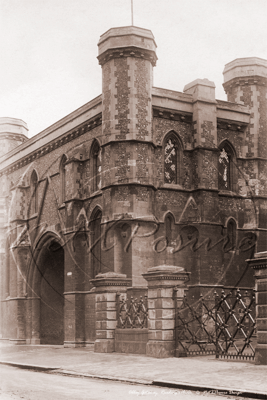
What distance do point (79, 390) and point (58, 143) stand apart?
825 inches

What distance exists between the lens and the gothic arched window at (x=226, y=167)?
2695 cm

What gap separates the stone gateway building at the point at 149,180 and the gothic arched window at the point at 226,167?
48 millimetres

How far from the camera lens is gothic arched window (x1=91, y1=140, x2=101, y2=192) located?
26.5 m

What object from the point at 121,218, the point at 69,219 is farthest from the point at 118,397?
the point at 69,219

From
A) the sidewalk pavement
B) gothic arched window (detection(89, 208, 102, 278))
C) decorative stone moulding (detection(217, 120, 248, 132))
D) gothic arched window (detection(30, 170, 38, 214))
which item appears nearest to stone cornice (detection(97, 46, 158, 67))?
decorative stone moulding (detection(217, 120, 248, 132))

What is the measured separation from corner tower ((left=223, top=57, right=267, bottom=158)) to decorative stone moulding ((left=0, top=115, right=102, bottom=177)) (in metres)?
7.05

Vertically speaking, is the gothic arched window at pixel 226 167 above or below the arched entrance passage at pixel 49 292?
above

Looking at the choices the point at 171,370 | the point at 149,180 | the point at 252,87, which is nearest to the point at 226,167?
the point at 252,87

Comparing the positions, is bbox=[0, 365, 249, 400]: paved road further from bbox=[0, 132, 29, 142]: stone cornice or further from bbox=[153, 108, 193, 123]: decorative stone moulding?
bbox=[0, 132, 29, 142]: stone cornice

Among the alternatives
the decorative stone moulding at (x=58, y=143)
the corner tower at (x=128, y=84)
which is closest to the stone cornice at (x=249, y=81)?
the corner tower at (x=128, y=84)

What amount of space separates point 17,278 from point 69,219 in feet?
24.3

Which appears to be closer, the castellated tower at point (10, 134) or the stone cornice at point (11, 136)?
the castellated tower at point (10, 134)

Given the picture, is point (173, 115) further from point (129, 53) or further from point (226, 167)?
point (226, 167)

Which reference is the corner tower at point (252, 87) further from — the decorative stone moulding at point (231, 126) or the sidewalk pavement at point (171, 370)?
the sidewalk pavement at point (171, 370)
